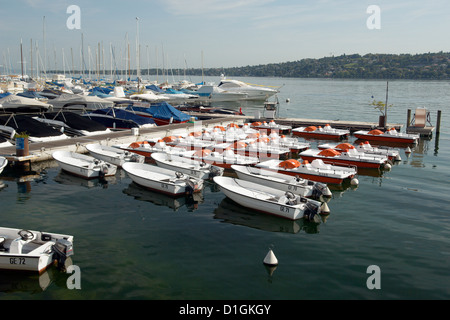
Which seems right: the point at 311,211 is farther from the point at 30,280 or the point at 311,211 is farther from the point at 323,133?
the point at 323,133

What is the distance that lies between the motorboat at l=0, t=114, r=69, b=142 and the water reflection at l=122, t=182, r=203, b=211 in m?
11.8

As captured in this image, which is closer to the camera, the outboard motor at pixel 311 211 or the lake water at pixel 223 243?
the lake water at pixel 223 243

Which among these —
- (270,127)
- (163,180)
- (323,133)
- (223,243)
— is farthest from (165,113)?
(223,243)

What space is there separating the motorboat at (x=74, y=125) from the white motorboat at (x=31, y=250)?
2002 cm

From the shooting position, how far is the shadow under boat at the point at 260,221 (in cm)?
1666

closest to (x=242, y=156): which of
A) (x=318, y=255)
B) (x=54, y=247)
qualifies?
(x=318, y=255)

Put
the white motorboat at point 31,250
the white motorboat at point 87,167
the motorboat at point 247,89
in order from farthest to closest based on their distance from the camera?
the motorboat at point 247,89
the white motorboat at point 87,167
the white motorboat at point 31,250

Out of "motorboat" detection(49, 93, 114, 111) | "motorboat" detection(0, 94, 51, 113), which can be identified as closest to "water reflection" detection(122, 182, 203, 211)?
"motorboat" detection(0, 94, 51, 113)

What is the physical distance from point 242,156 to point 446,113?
187ft

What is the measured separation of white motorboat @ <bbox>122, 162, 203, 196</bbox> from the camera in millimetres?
20141

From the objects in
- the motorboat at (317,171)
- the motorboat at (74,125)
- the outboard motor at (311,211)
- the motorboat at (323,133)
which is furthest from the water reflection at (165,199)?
the motorboat at (323,133)

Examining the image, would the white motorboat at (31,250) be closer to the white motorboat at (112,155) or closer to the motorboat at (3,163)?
the motorboat at (3,163)

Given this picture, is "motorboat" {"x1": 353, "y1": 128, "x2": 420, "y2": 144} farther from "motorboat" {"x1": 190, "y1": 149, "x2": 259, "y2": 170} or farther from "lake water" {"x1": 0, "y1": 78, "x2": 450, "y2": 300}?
"motorboat" {"x1": 190, "y1": 149, "x2": 259, "y2": 170}

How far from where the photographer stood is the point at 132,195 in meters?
20.5
